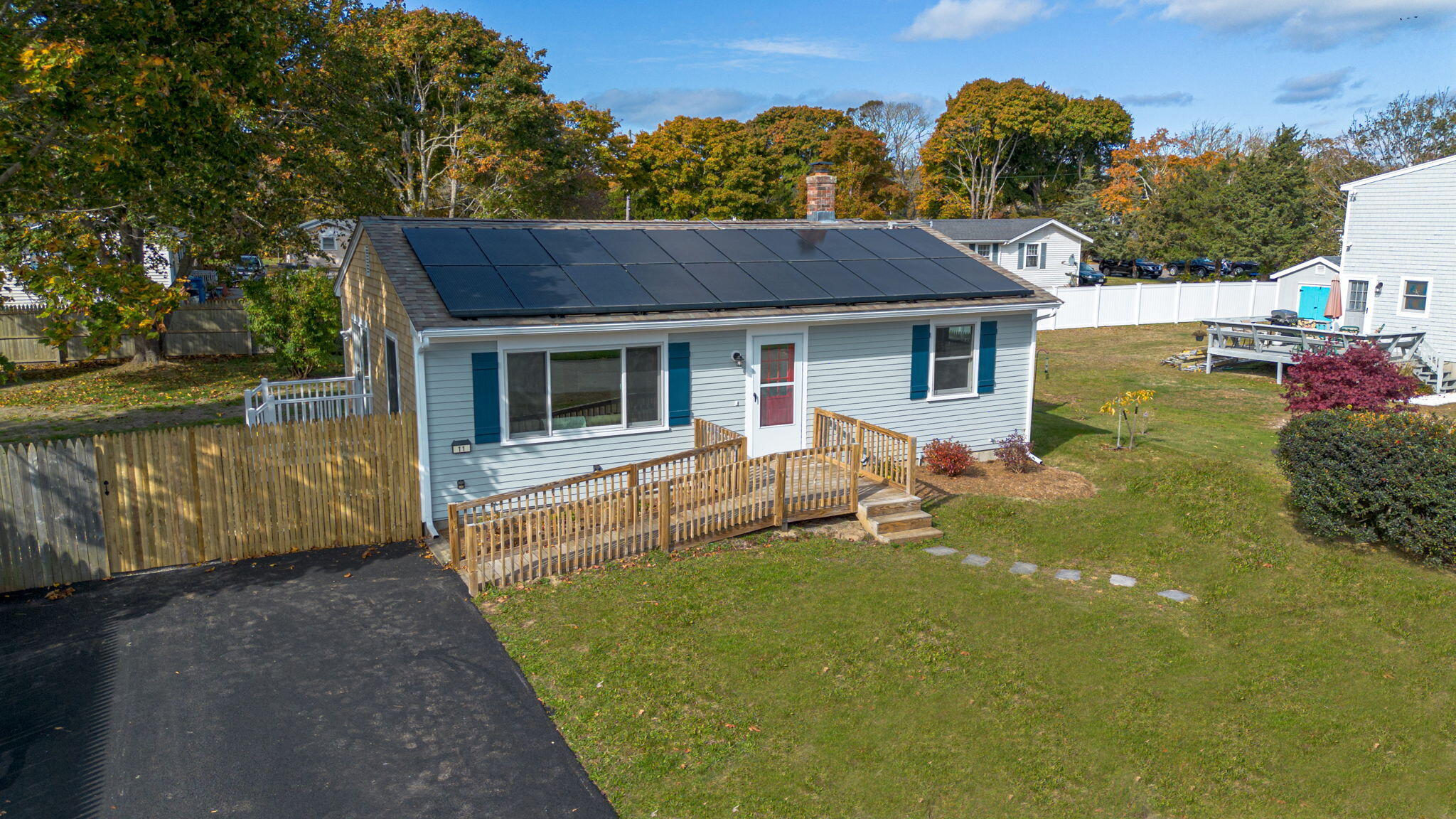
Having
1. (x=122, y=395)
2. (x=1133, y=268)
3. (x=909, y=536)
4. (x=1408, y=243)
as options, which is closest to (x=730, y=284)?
(x=909, y=536)

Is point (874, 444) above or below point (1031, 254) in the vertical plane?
below

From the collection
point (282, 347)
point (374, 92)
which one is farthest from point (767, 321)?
point (374, 92)

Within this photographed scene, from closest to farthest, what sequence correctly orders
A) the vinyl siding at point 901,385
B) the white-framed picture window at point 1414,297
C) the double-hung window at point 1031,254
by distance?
the vinyl siding at point 901,385 < the white-framed picture window at point 1414,297 < the double-hung window at point 1031,254

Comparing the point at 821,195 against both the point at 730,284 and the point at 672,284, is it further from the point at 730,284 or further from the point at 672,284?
the point at 672,284

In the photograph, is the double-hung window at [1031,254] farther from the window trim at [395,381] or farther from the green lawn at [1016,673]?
the window trim at [395,381]

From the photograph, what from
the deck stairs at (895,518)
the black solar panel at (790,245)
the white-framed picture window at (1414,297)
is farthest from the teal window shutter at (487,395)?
the white-framed picture window at (1414,297)

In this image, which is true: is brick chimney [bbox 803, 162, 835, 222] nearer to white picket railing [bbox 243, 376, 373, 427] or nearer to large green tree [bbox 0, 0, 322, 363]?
white picket railing [bbox 243, 376, 373, 427]
